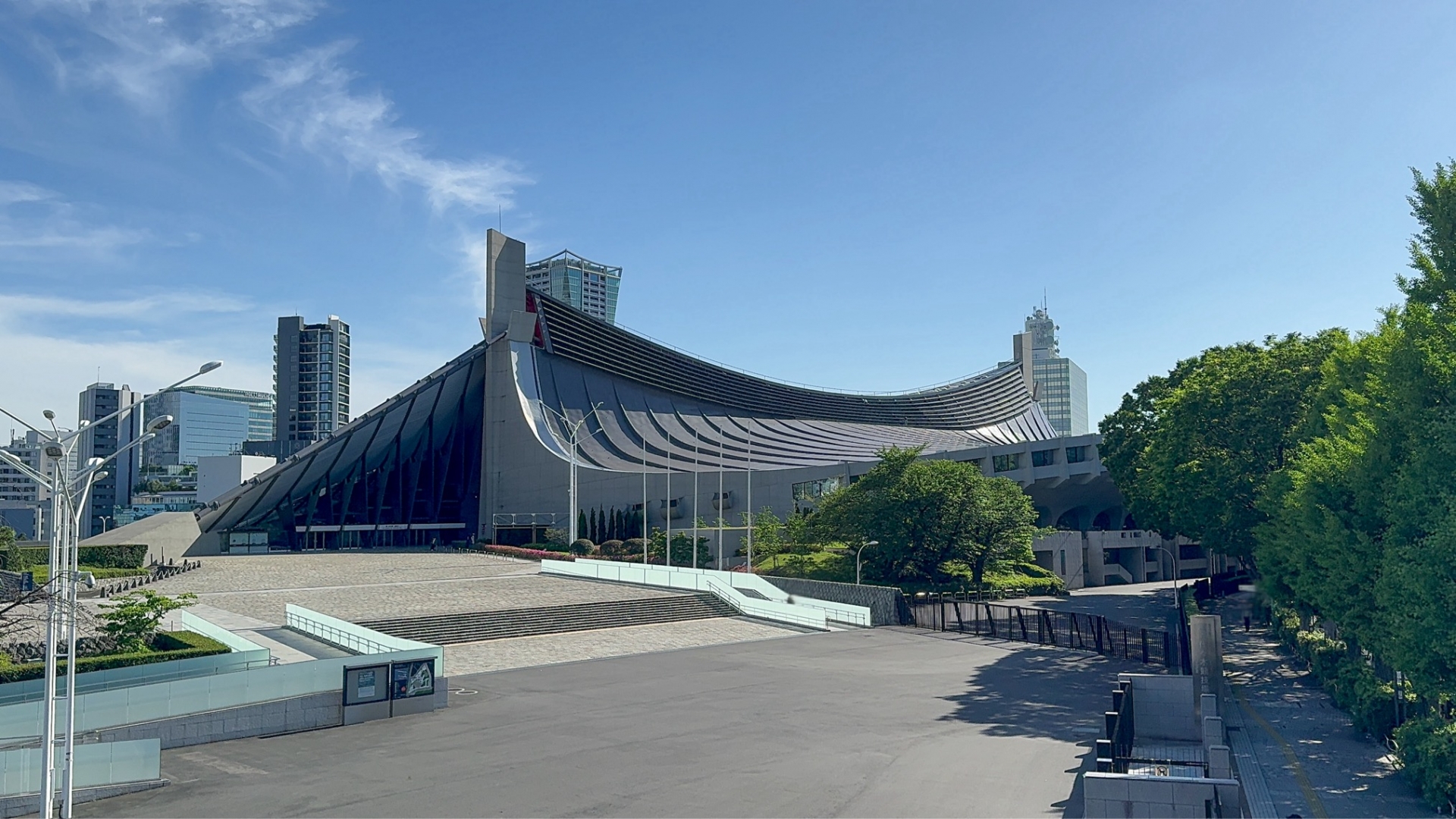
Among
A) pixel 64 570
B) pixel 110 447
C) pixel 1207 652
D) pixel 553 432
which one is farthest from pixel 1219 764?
pixel 110 447

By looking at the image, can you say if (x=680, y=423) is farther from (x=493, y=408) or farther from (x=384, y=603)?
(x=384, y=603)

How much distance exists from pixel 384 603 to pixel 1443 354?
2842 cm

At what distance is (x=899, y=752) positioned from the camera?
50.4 feet

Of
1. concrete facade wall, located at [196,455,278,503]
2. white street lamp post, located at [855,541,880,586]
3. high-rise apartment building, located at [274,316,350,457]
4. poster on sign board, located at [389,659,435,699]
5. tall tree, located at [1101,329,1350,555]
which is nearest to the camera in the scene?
poster on sign board, located at [389,659,435,699]

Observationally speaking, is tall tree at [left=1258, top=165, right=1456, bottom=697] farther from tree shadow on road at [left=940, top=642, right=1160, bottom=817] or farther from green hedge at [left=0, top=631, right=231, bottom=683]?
green hedge at [left=0, top=631, right=231, bottom=683]

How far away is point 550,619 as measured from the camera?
3017 centimetres

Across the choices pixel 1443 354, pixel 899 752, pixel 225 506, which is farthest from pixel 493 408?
pixel 1443 354

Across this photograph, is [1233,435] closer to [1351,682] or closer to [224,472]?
[1351,682]

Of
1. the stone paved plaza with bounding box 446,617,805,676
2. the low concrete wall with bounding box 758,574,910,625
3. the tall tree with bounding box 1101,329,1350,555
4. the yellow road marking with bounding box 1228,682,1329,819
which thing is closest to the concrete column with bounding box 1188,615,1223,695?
the yellow road marking with bounding box 1228,682,1329,819

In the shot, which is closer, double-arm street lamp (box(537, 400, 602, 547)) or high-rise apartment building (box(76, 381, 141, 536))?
double-arm street lamp (box(537, 400, 602, 547))

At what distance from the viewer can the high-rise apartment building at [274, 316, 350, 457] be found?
140375 mm

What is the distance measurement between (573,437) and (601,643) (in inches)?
1115

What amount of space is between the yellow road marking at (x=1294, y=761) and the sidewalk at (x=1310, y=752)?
0.01 meters

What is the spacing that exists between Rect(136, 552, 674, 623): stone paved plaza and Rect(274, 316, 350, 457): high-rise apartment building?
327 feet
